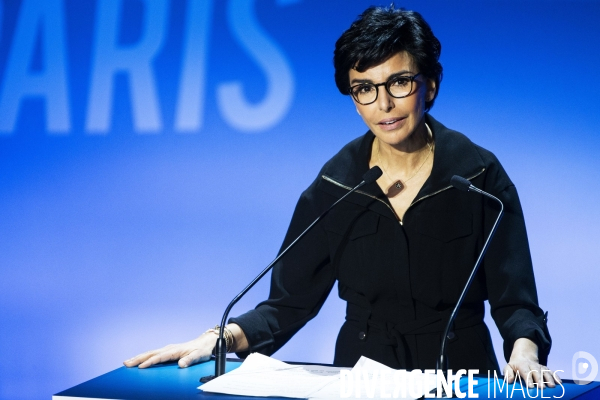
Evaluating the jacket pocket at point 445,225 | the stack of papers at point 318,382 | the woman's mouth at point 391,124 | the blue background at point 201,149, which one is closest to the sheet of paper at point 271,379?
the stack of papers at point 318,382

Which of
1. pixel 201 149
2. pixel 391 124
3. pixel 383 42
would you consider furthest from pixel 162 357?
pixel 201 149

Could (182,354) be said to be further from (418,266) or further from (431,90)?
(431,90)

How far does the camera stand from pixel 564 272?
3.19m

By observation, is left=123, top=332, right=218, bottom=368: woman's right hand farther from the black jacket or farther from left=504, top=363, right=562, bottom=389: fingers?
left=504, top=363, right=562, bottom=389: fingers

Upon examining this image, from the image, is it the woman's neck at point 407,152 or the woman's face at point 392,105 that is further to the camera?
the woman's neck at point 407,152

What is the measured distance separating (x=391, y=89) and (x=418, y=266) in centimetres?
46

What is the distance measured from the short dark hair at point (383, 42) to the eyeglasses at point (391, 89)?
0.15 ft

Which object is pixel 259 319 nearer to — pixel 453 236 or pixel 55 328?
pixel 453 236

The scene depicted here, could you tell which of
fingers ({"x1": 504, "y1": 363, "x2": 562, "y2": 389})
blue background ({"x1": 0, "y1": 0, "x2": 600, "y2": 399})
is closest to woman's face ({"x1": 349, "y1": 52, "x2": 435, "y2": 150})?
fingers ({"x1": 504, "y1": 363, "x2": 562, "y2": 389})

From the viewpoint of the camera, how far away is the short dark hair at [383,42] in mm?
2139

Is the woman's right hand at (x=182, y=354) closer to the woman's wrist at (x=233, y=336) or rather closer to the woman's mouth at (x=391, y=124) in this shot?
the woman's wrist at (x=233, y=336)

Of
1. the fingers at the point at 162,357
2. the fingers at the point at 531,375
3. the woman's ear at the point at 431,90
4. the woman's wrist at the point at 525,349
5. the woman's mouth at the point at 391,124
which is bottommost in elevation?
the fingers at the point at 531,375

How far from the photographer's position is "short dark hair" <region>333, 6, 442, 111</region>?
2.14 m

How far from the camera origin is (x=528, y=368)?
5.50ft
